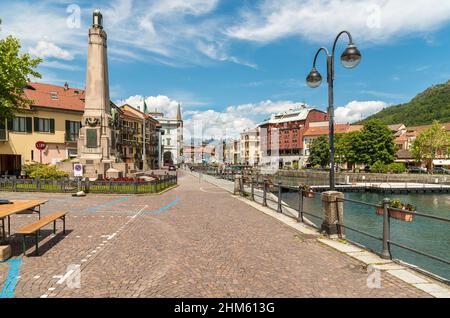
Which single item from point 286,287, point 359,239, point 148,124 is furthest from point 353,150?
point 286,287

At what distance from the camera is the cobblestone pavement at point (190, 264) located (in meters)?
5.35

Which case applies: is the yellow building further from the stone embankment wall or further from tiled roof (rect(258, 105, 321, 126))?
tiled roof (rect(258, 105, 321, 126))

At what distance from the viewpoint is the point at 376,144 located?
231 ft

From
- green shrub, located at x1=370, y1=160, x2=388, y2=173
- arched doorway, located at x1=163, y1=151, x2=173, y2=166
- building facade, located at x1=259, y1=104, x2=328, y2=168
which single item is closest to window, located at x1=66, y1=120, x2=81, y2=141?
green shrub, located at x1=370, y1=160, x2=388, y2=173

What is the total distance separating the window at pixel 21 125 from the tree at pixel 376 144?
66563 mm

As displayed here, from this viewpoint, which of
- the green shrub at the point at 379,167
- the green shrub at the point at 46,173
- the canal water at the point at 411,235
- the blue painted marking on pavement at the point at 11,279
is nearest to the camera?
the blue painted marking on pavement at the point at 11,279

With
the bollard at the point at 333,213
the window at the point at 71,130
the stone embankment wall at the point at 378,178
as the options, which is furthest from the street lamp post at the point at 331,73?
the stone embankment wall at the point at 378,178

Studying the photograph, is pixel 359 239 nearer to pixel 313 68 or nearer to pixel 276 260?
pixel 313 68

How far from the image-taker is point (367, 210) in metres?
33.2

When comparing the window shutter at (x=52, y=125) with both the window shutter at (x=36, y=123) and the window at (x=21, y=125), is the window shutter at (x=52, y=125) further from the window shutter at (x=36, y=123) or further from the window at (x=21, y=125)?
the window at (x=21, y=125)

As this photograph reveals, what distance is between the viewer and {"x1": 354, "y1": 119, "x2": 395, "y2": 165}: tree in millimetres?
70188
